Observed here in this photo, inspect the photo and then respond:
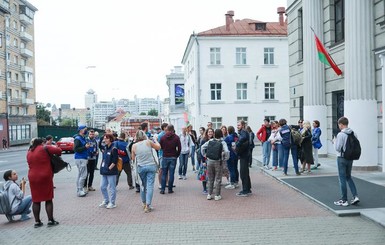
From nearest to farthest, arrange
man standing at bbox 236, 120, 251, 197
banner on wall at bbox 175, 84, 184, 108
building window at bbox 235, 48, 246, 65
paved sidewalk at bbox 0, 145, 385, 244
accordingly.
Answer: paved sidewalk at bbox 0, 145, 385, 244
man standing at bbox 236, 120, 251, 197
building window at bbox 235, 48, 246, 65
banner on wall at bbox 175, 84, 184, 108

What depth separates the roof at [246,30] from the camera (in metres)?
40.6

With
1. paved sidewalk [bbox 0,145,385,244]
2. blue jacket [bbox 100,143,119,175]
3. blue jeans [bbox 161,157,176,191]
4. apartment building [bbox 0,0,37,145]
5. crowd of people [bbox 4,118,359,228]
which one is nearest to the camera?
paved sidewalk [bbox 0,145,385,244]

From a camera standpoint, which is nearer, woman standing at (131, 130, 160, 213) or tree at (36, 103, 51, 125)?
woman standing at (131, 130, 160, 213)

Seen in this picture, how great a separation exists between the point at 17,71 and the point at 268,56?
116 feet

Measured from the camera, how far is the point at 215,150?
9594mm

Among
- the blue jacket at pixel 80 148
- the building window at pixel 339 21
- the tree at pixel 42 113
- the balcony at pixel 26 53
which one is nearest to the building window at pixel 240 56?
the building window at pixel 339 21

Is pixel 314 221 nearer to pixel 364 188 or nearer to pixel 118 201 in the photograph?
pixel 364 188

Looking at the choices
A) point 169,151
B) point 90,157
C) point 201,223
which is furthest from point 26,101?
point 201,223

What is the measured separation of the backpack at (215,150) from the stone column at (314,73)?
8.88 m

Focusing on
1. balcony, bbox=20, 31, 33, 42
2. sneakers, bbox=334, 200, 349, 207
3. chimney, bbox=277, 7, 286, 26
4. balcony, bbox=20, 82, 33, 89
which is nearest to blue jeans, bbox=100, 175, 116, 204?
sneakers, bbox=334, 200, 349, 207

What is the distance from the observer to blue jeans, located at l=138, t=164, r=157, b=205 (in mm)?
8602

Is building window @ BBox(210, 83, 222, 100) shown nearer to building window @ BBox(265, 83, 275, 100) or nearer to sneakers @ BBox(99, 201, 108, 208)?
building window @ BBox(265, 83, 275, 100)

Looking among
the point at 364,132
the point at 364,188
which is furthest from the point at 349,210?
the point at 364,132

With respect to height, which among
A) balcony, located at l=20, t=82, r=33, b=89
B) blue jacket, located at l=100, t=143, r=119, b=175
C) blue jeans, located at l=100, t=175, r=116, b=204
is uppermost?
balcony, located at l=20, t=82, r=33, b=89
